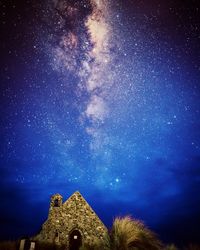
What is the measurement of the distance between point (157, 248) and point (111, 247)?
238cm

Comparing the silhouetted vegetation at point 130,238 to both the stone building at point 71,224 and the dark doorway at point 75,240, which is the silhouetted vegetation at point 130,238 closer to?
the stone building at point 71,224

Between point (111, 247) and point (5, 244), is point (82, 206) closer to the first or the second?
point (5, 244)

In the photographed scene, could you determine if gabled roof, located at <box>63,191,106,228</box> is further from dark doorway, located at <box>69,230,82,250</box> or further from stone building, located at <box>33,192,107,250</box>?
dark doorway, located at <box>69,230,82,250</box>

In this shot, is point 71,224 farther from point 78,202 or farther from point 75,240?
point 78,202

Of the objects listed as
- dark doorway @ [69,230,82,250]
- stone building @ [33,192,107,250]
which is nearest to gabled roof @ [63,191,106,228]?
stone building @ [33,192,107,250]

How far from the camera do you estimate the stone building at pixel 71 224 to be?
21.9 m

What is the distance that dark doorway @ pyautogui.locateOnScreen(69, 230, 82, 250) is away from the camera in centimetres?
2189

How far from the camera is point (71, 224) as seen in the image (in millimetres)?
22672

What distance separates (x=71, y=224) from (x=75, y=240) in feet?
4.42

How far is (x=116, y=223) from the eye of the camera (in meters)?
13.4

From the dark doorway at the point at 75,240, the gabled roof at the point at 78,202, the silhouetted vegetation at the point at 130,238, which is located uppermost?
the gabled roof at the point at 78,202

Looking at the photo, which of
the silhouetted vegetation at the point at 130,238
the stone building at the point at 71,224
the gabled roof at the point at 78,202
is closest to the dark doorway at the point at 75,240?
the stone building at the point at 71,224

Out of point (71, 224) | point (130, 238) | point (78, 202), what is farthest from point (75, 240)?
point (130, 238)

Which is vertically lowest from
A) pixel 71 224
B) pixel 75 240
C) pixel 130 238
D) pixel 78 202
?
pixel 130 238
